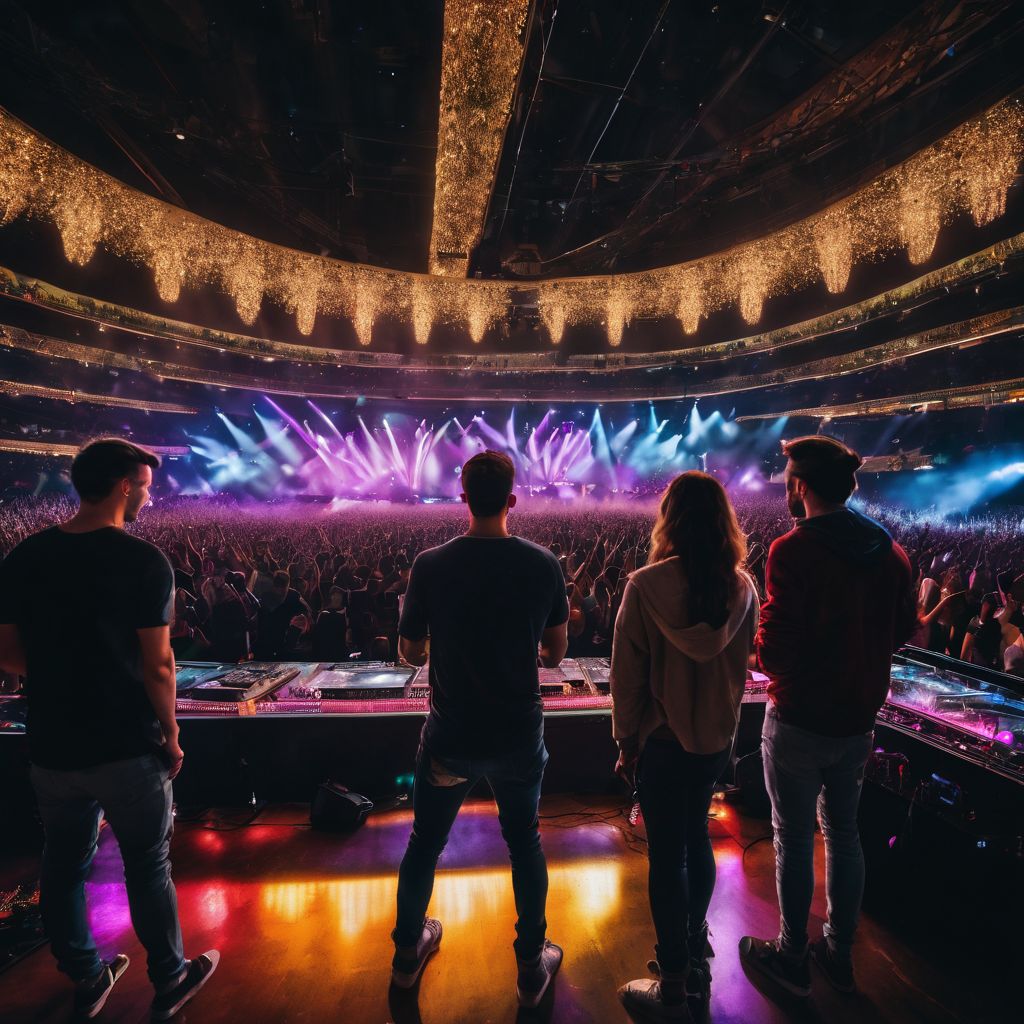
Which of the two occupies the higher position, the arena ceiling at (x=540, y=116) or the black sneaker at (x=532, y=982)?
the arena ceiling at (x=540, y=116)

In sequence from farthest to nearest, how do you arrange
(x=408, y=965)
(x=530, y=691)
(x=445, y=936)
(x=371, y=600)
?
(x=371, y=600)
(x=445, y=936)
(x=408, y=965)
(x=530, y=691)

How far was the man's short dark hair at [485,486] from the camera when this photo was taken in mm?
1708

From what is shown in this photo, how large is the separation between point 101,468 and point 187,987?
201 cm

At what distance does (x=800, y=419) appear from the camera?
17.7 meters

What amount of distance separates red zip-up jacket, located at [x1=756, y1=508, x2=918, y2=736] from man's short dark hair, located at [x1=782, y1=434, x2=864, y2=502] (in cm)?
10

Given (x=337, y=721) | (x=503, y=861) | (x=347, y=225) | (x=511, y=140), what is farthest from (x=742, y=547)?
(x=347, y=225)

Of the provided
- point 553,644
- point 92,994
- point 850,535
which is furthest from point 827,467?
point 92,994

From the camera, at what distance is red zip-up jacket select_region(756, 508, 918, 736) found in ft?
5.65

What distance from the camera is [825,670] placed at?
1.74 metres

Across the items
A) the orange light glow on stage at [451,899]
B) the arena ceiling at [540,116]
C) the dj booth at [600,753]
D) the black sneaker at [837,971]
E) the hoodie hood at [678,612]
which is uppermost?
the arena ceiling at [540,116]

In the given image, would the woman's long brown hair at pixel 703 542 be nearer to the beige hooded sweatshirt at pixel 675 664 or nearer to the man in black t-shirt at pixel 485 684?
the beige hooded sweatshirt at pixel 675 664

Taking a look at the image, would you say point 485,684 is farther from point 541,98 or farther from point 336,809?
point 541,98

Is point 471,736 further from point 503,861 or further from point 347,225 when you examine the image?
point 347,225

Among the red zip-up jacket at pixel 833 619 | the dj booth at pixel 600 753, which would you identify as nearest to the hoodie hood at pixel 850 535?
the red zip-up jacket at pixel 833 619
